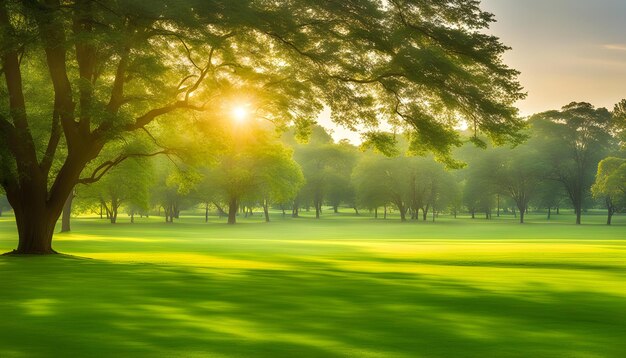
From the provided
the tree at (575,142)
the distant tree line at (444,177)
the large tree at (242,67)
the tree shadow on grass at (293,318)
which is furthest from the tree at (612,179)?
the tree shadow on grass at (293,318)

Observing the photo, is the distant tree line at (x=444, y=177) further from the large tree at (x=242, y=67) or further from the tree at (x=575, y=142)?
the large tree at (x=242, y=67)

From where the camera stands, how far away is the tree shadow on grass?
30.6ft

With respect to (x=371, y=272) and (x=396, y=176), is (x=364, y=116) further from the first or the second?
(x=396, y=176)

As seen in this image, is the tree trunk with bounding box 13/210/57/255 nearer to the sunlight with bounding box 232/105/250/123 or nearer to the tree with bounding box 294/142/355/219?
the sunlight with bounding box 232/105/250/123

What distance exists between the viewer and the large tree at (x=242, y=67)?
24.3m

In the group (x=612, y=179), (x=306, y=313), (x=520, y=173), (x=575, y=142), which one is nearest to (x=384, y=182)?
(x=520, y=173)

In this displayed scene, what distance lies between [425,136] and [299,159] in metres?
111

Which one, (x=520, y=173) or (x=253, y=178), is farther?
(x=520, y=173)

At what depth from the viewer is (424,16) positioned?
89.9 feet

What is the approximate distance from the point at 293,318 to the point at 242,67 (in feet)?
63.2

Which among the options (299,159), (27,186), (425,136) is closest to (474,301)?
(425,136)

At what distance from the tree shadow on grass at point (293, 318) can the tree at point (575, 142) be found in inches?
3681

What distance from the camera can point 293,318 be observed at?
1192 centimetres

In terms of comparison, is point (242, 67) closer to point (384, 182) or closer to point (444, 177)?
point (384, 182)
